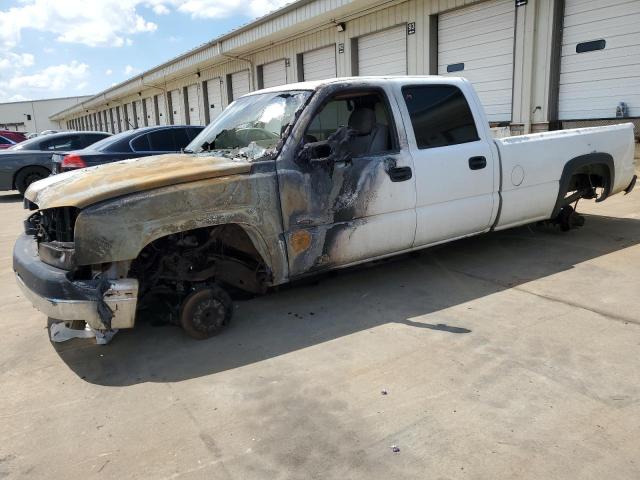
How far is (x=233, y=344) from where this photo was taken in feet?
12.5

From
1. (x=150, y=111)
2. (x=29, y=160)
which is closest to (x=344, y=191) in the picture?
(x=29, y=160)

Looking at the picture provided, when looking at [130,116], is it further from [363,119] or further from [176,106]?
[363,119]

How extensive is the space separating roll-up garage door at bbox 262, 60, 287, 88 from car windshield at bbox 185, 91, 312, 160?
1462 cm

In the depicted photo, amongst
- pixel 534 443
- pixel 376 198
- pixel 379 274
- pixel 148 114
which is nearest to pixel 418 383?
pixel 534 443

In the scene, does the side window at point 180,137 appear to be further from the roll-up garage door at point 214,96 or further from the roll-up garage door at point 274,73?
the roll-up garage door at point 214,96

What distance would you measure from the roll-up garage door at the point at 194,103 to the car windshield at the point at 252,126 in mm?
22627

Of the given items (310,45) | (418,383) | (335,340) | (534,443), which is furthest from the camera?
(310,45)

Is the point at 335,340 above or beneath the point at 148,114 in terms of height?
beneath

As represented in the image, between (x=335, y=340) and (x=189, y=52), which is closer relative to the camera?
(x=335, y=340)

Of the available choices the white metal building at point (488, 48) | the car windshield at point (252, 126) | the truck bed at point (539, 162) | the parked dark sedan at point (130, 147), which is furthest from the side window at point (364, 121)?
the white metal building at point (488, 48)

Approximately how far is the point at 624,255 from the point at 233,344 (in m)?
4.26

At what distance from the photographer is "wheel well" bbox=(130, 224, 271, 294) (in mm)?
3775

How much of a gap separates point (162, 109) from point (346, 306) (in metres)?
31.1

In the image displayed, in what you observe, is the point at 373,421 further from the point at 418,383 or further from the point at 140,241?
the point at 140,241
